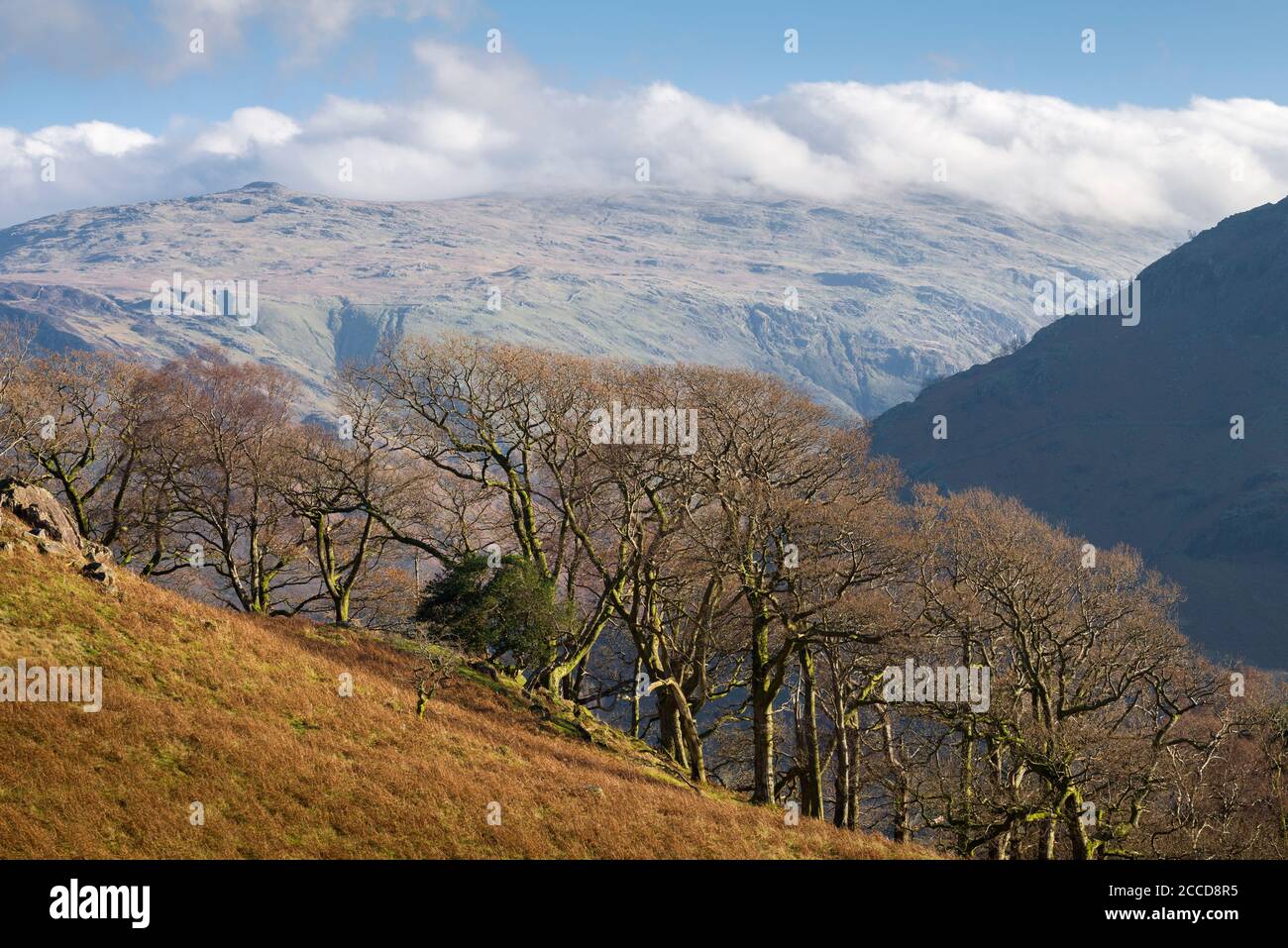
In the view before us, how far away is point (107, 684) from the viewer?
23719mm

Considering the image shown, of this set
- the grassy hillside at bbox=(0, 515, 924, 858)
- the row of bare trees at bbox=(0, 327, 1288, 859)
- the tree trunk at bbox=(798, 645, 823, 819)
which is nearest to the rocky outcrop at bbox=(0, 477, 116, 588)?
the grassy hillside at bbox=(0, 515, 924, 858)

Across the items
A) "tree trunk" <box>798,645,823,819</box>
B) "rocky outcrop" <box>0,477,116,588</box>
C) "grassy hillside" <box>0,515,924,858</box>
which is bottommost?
"tree trunk" <box>798,645,823,819</box>

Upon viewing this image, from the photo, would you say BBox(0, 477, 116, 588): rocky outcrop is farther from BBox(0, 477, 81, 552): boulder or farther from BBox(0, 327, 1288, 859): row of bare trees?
BBox(0, 327, 1288, 859): row of bare trees

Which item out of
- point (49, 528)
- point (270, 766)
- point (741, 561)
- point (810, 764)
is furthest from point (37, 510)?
point (810, 764)

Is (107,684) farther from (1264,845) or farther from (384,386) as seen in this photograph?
(1264,845)

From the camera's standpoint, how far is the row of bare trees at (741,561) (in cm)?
3516

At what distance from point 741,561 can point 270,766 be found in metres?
16.5

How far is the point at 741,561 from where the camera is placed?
110 feet

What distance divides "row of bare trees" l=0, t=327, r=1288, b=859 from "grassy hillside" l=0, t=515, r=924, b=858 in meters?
6.36

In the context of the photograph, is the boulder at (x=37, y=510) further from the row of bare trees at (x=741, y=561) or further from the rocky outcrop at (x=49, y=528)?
the row of bare trees at (x=741, y=561)

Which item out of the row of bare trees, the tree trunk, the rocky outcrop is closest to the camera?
the rocky outcrop

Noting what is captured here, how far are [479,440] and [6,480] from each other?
19437 millimetres

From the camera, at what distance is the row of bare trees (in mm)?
35156
